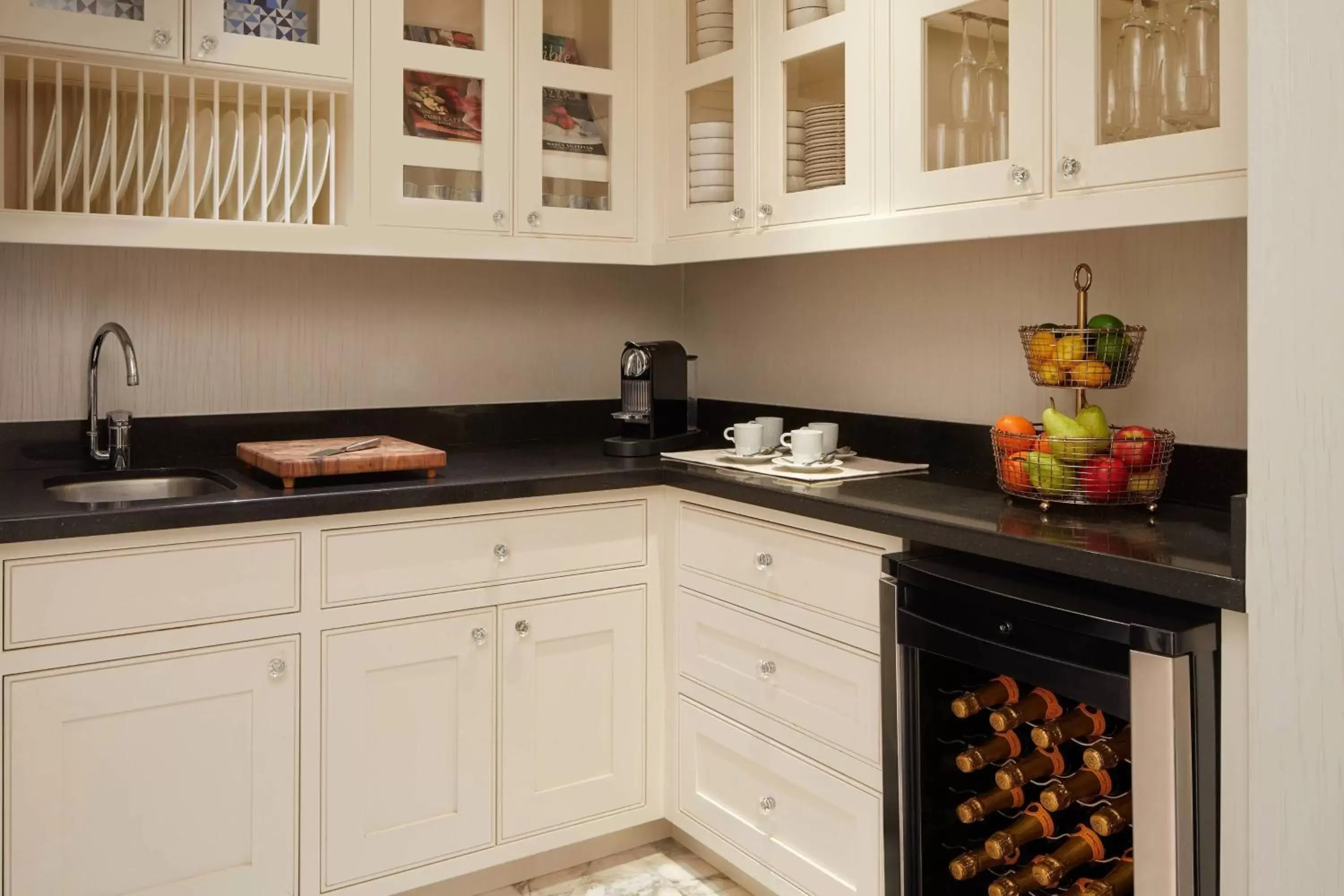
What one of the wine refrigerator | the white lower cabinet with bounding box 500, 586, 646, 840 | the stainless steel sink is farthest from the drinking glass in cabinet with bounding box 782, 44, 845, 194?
the stainless steel sink

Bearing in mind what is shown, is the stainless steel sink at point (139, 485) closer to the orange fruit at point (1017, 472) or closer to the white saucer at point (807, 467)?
the white saucer at point (807, 467)

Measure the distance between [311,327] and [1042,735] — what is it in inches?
73.9

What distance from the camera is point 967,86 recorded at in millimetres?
1897

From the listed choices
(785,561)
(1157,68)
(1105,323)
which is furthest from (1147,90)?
(785,561)

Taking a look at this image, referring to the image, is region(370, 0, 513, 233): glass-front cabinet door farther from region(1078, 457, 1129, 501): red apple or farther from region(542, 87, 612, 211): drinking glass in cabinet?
region(1078, 457, 1129, 501): red apple

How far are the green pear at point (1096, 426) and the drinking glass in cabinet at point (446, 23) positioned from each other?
1501mm

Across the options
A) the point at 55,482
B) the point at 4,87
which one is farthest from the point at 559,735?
the point at 4,87

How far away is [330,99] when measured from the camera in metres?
2.35

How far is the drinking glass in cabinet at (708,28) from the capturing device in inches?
97.3

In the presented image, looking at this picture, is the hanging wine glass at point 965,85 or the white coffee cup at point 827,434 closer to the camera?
the hanging wine glass at point 965,85

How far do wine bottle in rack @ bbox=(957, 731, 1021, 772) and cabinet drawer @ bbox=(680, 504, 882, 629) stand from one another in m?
0.27

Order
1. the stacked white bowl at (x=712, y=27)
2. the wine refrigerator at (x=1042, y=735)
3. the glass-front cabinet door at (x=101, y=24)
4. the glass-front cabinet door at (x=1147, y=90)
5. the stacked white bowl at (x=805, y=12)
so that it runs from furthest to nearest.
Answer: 1. the stacked white bowl at (x=712, y=27)
2. the stacked white bowl at (x=805, y=12)
3. the glass-front cabinet door at (x=101, y=24)
4. the glass-front cabinet door at (x=1147, y=90)
5. the wine refrigerator at (x=1042, y=735)

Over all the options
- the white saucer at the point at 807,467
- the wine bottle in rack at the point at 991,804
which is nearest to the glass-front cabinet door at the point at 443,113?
the white saucer at the point at 807,467

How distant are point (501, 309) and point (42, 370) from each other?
3.48 ft
